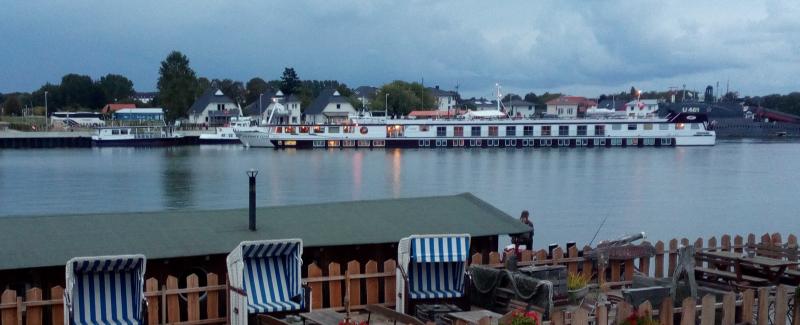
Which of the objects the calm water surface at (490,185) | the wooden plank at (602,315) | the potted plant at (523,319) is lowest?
the calm water surface at (490,185)

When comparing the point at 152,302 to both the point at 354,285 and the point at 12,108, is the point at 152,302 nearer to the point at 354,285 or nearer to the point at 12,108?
the point at 354,285

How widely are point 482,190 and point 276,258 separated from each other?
123ft

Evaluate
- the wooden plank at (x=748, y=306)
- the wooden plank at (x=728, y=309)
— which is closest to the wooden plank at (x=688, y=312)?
the wooden plank at (x=728, y=309)

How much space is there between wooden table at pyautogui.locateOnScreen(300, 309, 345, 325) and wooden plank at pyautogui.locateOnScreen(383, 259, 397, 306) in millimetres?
1993

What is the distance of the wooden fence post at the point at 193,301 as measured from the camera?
10.9 metres

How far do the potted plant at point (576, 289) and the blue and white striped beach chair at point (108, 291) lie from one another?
19.7 feet

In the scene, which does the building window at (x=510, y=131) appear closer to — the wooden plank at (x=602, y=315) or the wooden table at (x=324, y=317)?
the wooden table at (x=324, y=317)

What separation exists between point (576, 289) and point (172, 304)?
573 cm

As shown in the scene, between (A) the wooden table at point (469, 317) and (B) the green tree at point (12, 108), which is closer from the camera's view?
(A) the wooden table at point (469, 317)

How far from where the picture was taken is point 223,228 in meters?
12.8

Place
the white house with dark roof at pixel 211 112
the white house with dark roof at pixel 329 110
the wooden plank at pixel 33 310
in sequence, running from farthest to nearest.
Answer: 1. the white house with dark roof at pixel 211 112
2. the white house with dark roof at pixel 329 110
3. the wooden plank at pixel 33 310

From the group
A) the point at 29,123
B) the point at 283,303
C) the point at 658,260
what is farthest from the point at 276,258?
the point at 29,123

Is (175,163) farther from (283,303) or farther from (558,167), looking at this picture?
(283,303)

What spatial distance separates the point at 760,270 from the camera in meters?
13.9
